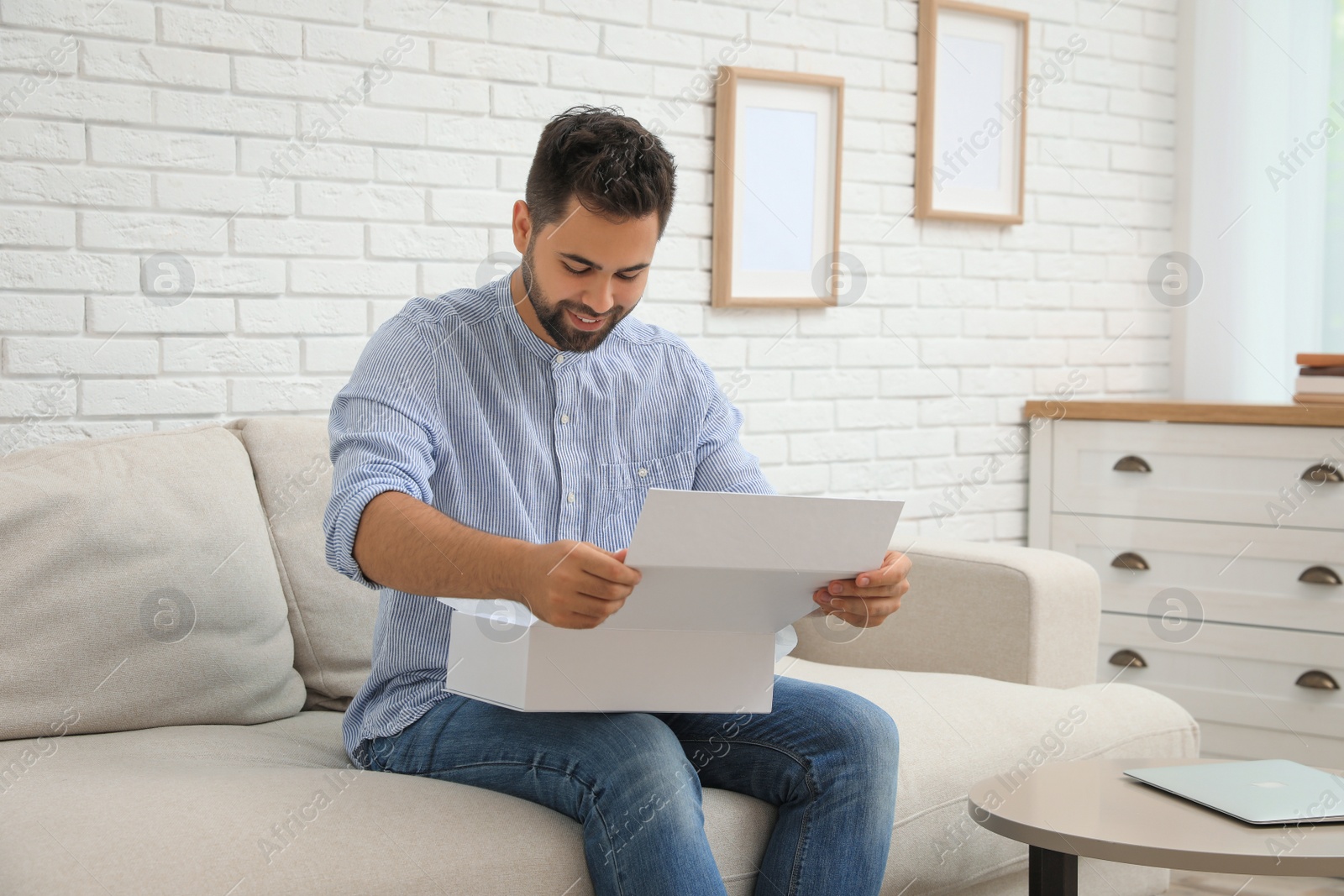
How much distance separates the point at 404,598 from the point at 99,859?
0.42 meters

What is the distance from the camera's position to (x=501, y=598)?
126 centimetres

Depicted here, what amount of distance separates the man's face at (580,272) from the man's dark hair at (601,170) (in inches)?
0.5

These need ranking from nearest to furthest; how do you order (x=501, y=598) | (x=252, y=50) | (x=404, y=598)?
(x=501, y=598), (x=404, y=598), (x=252, y=50)

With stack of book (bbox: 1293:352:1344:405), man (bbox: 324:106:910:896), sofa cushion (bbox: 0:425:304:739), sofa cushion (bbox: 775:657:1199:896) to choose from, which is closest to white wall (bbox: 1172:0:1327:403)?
stack of book (bbox: 1293:352:1344:405)

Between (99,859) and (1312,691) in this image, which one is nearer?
(99,859)

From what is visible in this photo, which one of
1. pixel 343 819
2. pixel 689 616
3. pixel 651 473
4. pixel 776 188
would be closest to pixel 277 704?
pixel 343 819

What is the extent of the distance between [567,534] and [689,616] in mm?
267

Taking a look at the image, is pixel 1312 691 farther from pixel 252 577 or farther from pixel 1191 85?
pixel 252 577

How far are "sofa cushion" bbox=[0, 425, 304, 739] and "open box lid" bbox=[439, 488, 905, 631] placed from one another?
1.60ft

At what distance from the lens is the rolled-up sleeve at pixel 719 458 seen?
1656 mm

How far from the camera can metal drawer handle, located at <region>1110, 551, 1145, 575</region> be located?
291 cm

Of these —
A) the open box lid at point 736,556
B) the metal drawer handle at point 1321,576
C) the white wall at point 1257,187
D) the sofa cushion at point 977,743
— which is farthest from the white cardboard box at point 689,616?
the white wall at point 1257,187

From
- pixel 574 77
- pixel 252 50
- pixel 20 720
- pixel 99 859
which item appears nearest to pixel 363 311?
pixel 252 50

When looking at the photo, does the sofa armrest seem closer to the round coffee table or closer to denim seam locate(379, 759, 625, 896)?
the round coffee table
